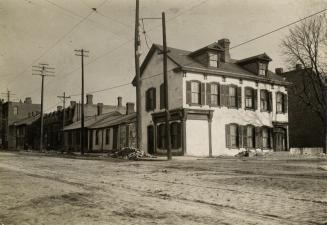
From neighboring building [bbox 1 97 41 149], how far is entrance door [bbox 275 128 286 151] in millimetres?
64377

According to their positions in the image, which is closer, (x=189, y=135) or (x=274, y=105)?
(x=189, y=135)

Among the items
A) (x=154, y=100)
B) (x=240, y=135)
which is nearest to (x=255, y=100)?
(x=240, y=135)

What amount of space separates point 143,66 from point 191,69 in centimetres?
647

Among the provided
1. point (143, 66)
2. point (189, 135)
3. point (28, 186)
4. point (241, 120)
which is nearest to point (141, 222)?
point (28, 186)

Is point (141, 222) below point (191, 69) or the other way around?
below

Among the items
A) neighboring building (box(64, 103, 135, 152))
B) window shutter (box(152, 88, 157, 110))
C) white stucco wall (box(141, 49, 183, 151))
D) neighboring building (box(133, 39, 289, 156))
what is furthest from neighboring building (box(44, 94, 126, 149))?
neighboring building (box(133, 39, 289, 156))

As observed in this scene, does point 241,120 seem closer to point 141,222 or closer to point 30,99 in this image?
point 141,222

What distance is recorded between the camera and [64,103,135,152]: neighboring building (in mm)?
36503

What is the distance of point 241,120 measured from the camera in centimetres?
3112

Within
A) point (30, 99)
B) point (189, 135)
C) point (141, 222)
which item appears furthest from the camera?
point (30, 99)

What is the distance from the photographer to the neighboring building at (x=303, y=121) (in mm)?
39188

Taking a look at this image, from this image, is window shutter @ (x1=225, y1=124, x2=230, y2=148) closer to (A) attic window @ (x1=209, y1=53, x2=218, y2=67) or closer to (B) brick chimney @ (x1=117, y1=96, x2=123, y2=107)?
(A) attic window @ (x1=209, y1=53, x2=218, y2=67)

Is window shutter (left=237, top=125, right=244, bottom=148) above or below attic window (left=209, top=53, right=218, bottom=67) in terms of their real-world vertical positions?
below

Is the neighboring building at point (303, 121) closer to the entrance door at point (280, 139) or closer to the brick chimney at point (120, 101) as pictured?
the entrance door at point (280, 139)
